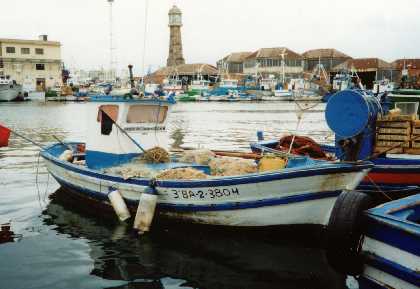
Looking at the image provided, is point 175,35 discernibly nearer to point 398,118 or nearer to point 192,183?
point 398,118

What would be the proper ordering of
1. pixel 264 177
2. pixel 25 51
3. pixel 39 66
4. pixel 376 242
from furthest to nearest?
pixel 39 66 < pixel 25 51 < pixel 264 177 < pixel 376 242

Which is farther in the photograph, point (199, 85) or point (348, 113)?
point (199, 85)

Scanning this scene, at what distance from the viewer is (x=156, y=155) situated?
11.1 meters

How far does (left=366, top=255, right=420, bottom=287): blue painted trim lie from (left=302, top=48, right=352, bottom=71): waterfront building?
84.7m

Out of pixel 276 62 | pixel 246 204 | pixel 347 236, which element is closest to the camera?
pixel 347 236

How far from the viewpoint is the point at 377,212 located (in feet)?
17.9

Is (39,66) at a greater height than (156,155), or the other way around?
(39,66)

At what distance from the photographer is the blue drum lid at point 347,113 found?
26.1 feet

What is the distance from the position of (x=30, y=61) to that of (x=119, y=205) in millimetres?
79881

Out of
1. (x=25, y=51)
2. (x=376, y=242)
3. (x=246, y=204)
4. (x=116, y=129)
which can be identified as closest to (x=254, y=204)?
(x=246, y=204)

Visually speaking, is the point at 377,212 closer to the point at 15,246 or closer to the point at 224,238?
the point at 224,238

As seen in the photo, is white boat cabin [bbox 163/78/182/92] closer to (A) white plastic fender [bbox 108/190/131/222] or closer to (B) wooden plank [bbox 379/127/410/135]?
(B) wooden plank [bbox 379/127/410/135]

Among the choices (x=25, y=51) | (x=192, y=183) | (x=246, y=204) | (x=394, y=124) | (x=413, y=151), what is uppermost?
(x=25, y=51)

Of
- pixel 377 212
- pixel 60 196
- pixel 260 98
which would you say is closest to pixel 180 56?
pixel 260 98
